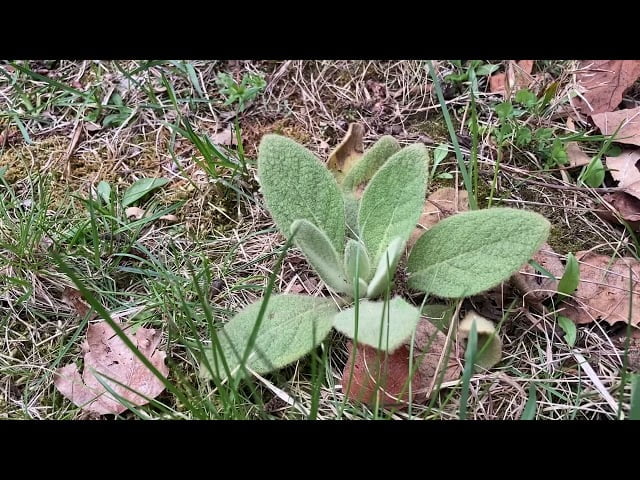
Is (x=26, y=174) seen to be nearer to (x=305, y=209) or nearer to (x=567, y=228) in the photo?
(x=305, y=209)

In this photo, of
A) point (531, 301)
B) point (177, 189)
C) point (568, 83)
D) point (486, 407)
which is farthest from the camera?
point (568, 83)

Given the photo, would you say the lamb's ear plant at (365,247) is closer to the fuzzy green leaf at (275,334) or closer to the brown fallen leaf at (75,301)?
the fuzzy green leaf at (275,334)

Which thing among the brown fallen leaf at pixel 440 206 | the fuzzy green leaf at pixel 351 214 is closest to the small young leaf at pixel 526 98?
the brown fallen leaf at pixel 440 206

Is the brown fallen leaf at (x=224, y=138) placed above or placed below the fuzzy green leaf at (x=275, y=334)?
above

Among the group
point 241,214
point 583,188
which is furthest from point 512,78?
point 241,214

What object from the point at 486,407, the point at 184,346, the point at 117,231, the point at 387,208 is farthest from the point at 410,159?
the point at 117,231

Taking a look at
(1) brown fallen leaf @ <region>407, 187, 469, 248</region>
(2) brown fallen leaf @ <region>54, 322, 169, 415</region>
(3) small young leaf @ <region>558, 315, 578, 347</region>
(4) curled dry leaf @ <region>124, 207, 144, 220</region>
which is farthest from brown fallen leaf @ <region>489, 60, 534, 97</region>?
(2) brown fallen leaf @ <region>54, 322, 169, 415</region>
